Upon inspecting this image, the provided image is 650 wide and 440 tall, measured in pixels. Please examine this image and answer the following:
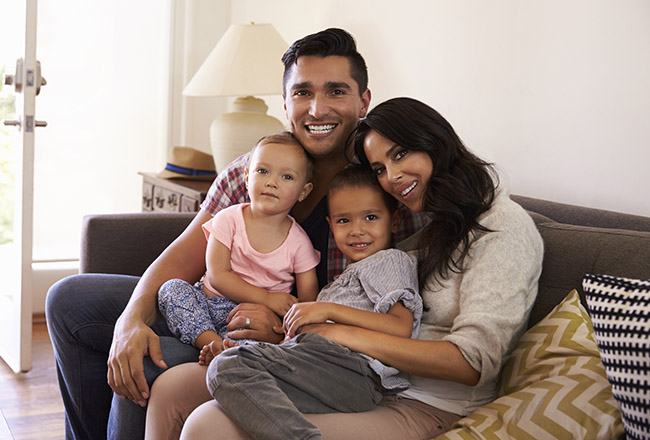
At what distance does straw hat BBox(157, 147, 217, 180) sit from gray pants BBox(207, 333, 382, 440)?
191 cm

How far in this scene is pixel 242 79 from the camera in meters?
2.79

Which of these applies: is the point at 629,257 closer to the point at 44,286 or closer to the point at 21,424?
the point at 21,424

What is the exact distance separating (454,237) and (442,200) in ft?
0.27

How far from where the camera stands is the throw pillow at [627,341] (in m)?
0.98

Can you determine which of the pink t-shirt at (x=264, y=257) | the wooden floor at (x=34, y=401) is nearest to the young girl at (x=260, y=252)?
the pink t-shirt at (x=264, y=257)

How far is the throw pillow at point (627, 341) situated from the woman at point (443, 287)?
239 millimetres

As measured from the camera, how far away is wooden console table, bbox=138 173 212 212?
9.01 ft

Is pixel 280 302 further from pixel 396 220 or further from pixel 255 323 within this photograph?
pixel 396 220

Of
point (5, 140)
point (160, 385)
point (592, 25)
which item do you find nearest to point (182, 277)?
point (160, 385)

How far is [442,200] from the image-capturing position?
55.5 inches

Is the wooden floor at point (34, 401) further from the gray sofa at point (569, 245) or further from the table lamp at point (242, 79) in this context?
the table lamp at point (242, 79)

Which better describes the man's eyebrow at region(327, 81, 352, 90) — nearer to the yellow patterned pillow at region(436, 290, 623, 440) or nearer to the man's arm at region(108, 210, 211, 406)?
the man's arm at region(108, 210, 211, 406)

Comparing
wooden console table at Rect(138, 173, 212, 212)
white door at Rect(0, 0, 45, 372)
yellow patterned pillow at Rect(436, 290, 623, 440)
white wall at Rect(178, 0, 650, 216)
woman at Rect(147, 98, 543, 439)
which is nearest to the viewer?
yellow patterned pillow at Rect(436, 290, 623, 440)

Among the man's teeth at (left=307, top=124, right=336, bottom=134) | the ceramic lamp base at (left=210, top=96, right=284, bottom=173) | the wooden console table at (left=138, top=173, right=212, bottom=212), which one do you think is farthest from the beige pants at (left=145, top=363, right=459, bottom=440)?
the ceramic lamp base at (left=210, top=96, right=284, bottom=173)
